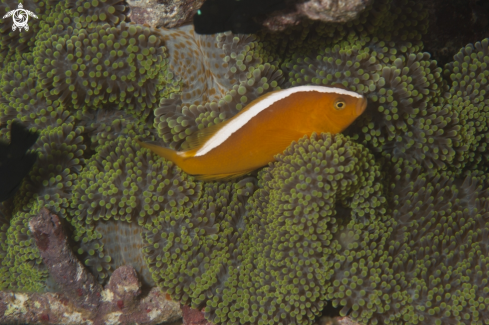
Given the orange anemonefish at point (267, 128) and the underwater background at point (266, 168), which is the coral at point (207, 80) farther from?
the orange anemonefish at point (267, 128)

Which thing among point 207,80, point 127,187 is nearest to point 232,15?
point 207,80

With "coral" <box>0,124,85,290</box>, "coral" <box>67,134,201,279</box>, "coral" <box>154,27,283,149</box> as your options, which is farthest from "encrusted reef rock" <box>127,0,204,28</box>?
"coral" <box>0,124,85,290</box>

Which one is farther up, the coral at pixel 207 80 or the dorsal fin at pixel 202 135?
the coral at pixel 207 80

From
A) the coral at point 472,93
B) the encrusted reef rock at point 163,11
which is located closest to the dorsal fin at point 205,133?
the encrusted reef rock at point 163,11

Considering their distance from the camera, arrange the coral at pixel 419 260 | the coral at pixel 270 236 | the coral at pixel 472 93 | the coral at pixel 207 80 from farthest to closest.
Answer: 1. the coral at pixel 472 93
2. the coral at pixel 207 80
3. the coral at pixel 419 260
4. the coral at pixel 270 236

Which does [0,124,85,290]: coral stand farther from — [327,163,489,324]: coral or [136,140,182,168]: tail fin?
[327,163,489,324]: coral
